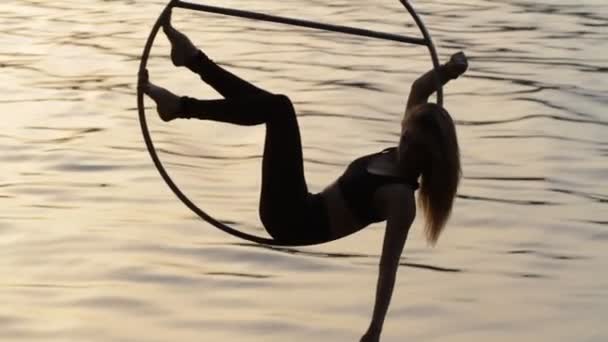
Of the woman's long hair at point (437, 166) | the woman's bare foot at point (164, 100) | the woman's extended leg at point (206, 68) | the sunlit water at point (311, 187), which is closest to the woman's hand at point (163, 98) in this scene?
the woman's bare foot at point (164, 100)

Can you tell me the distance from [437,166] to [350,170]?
1.41 ft

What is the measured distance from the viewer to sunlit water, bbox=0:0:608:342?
11258 millimetres

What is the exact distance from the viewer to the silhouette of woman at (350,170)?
695 cm

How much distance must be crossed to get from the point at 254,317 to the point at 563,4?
45.4ft

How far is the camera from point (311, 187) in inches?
553

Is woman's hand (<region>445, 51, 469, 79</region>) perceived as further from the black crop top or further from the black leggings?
the black leggings

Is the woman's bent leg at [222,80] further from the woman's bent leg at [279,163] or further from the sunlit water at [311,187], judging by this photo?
the sunlit water at [311,187]

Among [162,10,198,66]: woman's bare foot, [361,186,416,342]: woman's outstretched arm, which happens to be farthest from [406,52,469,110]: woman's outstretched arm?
[162,10,198,66]: woman's bare foot

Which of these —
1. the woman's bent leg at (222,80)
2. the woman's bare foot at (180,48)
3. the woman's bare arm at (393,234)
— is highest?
the woman's bare foot at (180,48)

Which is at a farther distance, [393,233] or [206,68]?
[206,68]

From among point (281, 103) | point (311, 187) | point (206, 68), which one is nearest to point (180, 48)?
point (206, 68)

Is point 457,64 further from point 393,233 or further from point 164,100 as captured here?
point 164,100

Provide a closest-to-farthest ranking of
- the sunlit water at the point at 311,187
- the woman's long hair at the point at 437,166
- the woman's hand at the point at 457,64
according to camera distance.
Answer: the woman's long hair at the point at 437,166 → the woman's hand at the point at 457,64 → the sunlit water at the point at 311,187

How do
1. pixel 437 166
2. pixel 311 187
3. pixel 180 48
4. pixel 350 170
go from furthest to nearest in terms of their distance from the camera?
pixel 311 187
pixel 350 170
pixel 180 48
pixel 437 166
